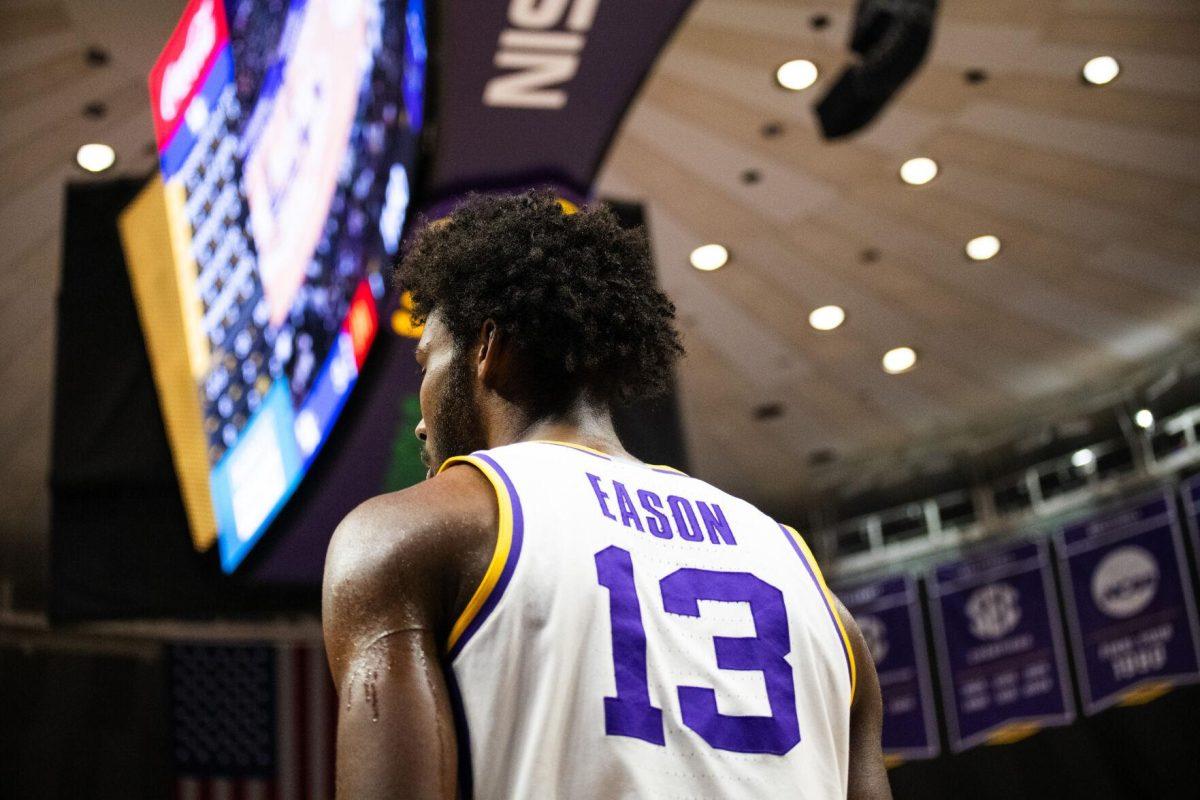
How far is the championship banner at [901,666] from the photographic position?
11.8 meters

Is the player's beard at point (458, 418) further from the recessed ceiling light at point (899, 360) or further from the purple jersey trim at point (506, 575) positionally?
the recessed ceiling light at point (899, 360)

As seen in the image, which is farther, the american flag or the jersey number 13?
the american flag

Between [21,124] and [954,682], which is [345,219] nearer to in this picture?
[21,124]

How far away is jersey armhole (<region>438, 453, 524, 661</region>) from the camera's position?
140 cm

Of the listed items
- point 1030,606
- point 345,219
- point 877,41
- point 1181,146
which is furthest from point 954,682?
point 345,219

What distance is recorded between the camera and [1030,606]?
1137 cm

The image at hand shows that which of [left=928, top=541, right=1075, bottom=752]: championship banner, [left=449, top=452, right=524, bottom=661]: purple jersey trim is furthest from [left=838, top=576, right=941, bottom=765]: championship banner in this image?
[left=449, top=452, right=524, bottom=661]: purple jersey trim

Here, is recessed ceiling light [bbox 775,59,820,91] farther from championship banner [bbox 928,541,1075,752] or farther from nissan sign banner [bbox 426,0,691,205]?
championship banner [bbox 928,541,1075,752]

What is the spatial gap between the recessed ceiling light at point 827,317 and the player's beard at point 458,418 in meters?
8.85

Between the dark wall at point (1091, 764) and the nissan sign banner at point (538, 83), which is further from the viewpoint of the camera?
the dark wall at point (1091, 764)

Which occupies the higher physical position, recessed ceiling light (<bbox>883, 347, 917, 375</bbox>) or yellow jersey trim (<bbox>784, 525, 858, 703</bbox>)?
yellow jersey trim (<bbox>784, 525, 858, 703</bbox>)

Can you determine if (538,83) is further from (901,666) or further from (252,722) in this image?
(901,666)

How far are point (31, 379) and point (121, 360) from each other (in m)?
4.17

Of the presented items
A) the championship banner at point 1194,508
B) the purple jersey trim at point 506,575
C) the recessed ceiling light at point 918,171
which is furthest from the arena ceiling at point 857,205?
the purple jersey trim at point 506,575
